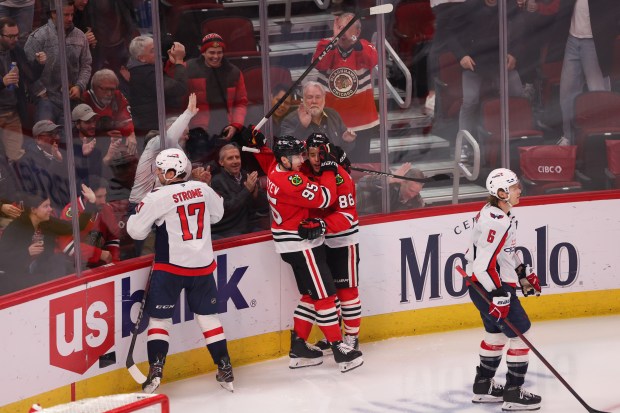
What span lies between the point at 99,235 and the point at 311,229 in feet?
3.67

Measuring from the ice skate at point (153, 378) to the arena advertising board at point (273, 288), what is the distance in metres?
0.19

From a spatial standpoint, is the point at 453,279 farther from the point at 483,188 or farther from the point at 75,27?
the point at 75,27

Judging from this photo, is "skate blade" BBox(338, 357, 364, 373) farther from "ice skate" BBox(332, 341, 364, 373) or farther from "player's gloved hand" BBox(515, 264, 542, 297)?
"player's gloved hand" BBox(515, 264, 542, 297)

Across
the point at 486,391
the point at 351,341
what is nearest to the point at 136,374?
the point at 351,341

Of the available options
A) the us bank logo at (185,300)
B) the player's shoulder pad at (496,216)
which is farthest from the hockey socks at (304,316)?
the player's shoulder pad at (496,216)

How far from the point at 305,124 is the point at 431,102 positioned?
84 centimetres

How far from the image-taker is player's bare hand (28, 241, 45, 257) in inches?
248

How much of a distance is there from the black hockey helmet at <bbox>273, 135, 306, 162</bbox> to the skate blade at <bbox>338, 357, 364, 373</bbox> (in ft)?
3.87

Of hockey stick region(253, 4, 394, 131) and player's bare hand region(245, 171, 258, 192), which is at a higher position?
hockey stick region(253, 4, 394, 131)

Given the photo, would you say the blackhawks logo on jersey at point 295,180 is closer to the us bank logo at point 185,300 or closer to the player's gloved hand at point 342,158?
the player's gloved hand at point 342,158

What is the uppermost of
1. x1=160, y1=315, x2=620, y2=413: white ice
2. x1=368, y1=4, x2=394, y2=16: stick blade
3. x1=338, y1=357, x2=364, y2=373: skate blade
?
x1=368, y1=4, x2=394, y2=16: stick blade

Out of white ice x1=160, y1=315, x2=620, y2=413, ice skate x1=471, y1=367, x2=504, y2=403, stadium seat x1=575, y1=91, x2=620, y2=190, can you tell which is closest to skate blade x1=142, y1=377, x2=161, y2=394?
white ice x1=160, y1=315, x2=620, y2=413

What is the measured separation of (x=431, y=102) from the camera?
25.7 feet

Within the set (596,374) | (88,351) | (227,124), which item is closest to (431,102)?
(227,124)
